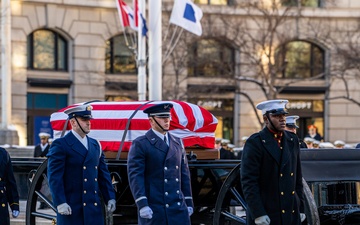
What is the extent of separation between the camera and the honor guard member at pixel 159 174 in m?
9.09

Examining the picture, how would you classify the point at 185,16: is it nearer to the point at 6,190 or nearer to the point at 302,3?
the point at 6,190

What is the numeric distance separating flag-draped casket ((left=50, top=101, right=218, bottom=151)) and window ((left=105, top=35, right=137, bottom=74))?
23.8 metres

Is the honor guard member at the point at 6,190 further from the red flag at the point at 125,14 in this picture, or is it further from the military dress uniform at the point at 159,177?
the red flag at the point at 125,14

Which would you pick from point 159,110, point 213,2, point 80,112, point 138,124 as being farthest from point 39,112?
point 159,110

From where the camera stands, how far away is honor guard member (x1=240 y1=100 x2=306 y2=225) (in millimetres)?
8250

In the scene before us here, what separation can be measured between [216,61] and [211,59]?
0.22 metres

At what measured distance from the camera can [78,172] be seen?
9453mm

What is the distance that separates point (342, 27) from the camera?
36812 mm

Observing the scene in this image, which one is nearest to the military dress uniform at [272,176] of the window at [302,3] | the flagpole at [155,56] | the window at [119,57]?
the flagpole at [155,56]

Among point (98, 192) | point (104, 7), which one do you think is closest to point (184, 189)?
point (98, 192)

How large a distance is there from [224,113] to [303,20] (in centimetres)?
475

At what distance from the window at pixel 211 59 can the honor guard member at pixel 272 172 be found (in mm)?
25750

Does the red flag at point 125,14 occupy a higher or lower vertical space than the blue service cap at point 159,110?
higher

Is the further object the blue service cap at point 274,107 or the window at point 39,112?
the window at point 39,112
